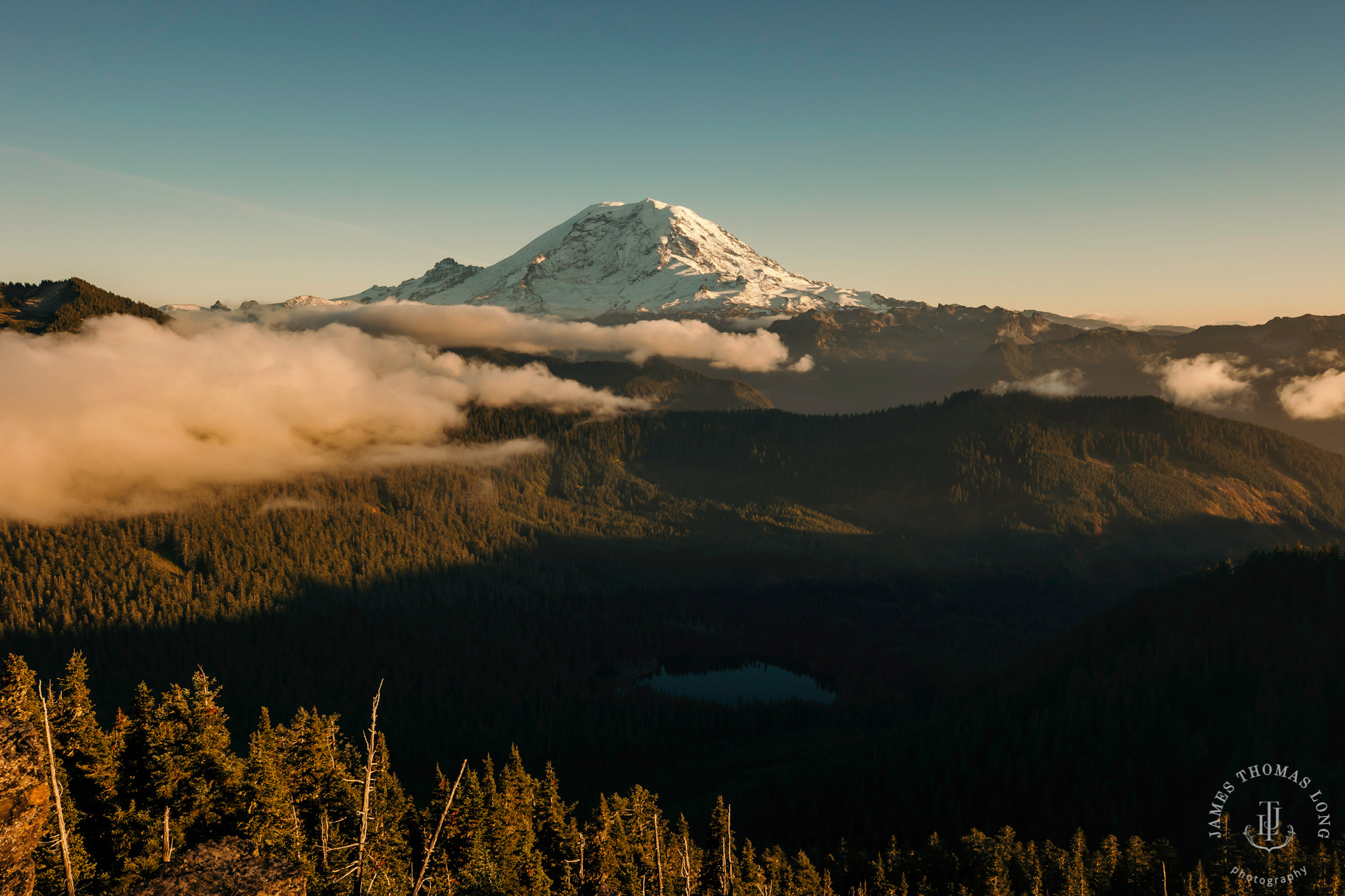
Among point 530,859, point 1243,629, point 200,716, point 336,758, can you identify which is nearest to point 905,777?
point 1243,629

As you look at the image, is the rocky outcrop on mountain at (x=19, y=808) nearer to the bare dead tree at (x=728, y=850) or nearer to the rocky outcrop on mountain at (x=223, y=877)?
the rocky outcrop on mountain at (x=223, y=877)

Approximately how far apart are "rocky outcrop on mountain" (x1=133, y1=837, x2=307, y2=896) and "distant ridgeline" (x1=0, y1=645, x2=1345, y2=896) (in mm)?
7801

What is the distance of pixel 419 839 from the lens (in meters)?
96.2

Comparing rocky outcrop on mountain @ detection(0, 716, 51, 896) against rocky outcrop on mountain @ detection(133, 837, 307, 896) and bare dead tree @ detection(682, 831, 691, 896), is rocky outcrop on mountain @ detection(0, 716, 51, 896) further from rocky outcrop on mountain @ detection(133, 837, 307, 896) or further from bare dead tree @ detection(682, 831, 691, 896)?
bare dead tree @ detection(682, 831, 691, 896)

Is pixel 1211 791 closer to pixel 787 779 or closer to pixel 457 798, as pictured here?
pixel 787 779

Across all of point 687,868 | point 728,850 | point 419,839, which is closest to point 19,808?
point 687,868

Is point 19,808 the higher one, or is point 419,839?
point 19,808

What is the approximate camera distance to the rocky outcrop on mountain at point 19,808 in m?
28.5

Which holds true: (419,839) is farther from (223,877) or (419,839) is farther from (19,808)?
(19,808)

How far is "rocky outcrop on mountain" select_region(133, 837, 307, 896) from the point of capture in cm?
2948

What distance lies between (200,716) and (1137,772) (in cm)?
16365

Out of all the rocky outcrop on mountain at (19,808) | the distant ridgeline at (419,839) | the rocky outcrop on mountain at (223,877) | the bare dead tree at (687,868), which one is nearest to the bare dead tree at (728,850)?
the distant ridgeline at (419,839)

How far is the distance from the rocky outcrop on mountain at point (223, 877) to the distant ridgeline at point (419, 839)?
780cm

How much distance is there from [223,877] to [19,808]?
7.37m
